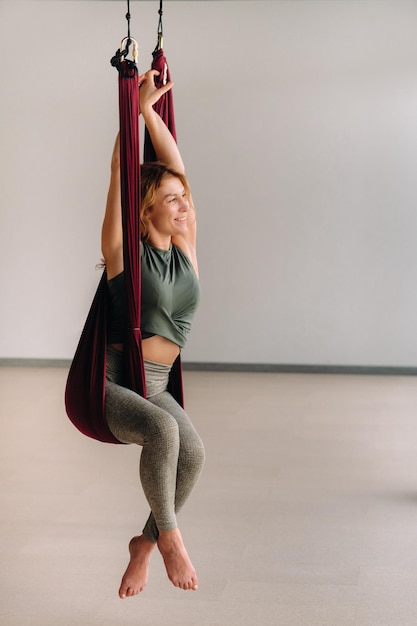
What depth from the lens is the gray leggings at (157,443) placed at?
7.90 ft

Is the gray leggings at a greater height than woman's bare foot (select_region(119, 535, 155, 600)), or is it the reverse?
the gray leggings

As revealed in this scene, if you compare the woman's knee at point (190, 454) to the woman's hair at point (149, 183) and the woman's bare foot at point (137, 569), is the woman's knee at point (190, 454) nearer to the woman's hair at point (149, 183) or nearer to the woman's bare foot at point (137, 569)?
the woman's bare foot at point (137, 569)

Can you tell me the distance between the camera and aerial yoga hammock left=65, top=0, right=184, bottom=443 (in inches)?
96.9

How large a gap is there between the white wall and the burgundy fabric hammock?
18.6 feet

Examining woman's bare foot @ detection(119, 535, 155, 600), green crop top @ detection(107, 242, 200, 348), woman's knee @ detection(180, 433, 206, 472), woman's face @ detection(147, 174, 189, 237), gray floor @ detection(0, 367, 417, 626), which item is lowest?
gray floor @ detection(0, 367, 417, 626)

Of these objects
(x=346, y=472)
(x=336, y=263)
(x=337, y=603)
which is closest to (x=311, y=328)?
(x=336, y=263)

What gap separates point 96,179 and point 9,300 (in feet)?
4.51

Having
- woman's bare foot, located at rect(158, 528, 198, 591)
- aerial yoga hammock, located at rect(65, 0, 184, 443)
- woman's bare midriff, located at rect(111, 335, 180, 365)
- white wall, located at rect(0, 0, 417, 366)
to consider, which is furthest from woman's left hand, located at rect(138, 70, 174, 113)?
white wall, located at rect(0, 0, 417, 366)

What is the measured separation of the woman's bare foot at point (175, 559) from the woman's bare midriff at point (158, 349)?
50 cm

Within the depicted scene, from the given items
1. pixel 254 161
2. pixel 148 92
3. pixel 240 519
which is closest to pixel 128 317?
pixel 148 92

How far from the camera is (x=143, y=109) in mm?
2635

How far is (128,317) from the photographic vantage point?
254cm

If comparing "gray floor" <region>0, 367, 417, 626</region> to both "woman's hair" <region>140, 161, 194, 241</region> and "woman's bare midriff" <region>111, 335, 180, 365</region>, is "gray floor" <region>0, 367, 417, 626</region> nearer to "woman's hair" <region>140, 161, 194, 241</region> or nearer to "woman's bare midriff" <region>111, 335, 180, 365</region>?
"woman's bare midriff" <region>111, 335, 180, 365</region>

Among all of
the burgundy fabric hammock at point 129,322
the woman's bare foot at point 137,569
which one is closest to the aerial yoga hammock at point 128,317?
the burgundy fabric hammock at point 129,322
